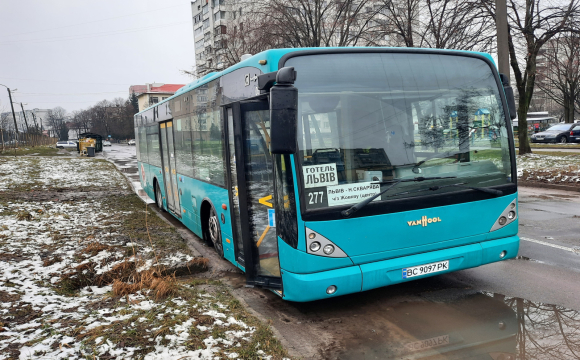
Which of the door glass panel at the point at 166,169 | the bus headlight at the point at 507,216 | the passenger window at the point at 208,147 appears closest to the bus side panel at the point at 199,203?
the passenger window at the point at 208,147

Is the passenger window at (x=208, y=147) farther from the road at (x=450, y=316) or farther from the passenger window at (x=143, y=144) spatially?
the passenger window at (x=143, y=144)

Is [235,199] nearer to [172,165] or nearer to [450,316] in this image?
[450,316]

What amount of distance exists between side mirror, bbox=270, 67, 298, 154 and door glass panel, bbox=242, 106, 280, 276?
2.21ft

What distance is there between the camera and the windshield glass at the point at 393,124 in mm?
4426

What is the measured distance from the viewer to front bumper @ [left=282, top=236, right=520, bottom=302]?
4.39 meters

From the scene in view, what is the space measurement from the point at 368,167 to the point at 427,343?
5.44 feet

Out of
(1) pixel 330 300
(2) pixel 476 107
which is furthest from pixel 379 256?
(2) pixel 476 107

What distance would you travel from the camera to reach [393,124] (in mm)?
4664

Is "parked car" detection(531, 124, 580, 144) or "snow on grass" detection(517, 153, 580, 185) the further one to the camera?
"parked car" detection(531, 124, 580, 144)

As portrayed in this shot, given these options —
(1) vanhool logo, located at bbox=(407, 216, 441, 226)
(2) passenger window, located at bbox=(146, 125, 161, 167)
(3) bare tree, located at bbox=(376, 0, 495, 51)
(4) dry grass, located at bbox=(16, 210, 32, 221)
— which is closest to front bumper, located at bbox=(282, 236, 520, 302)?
(1) vanhool logo, located at bbox=(407, 216, 441, 226)

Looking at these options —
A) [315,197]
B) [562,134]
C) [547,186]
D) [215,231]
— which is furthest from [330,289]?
[562,134]

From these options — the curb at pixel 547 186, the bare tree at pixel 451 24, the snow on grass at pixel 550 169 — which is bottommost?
the curb at pixel 547 186

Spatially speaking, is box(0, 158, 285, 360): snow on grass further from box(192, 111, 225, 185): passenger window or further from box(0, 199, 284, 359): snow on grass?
box(192, 111, 225, 185): passenger window

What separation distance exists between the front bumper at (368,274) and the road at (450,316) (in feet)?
1.25
